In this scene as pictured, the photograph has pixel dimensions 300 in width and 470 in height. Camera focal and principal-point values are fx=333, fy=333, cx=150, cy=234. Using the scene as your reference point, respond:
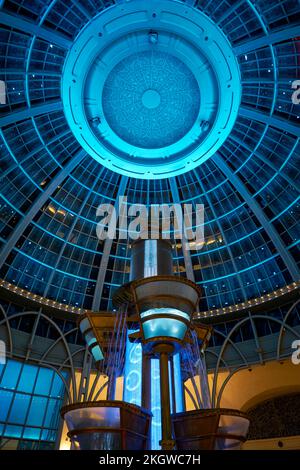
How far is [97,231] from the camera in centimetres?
3083

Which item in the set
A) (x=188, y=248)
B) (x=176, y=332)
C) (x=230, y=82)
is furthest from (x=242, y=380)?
(x=230, y=82)


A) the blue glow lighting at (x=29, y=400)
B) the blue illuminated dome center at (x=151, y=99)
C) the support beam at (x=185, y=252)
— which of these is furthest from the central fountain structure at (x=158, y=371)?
the blue glow lighting at (x=29, y=400)

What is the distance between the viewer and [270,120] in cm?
2261

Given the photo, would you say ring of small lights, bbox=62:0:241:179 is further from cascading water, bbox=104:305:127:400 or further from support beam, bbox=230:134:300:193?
cascading water, bbox=104:305:127:400

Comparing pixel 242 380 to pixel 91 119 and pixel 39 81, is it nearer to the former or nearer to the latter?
pixel 91 119

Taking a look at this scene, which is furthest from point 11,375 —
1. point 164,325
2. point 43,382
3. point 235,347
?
point 164,325

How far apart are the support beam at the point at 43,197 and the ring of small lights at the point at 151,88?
8.71 feet

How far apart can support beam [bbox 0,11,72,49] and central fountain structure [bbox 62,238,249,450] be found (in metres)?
13.7

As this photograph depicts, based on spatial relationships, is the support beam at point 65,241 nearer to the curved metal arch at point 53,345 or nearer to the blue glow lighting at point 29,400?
the curved metal arch at point 53,345

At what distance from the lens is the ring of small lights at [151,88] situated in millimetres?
19016

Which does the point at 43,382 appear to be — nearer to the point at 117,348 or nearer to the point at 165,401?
the point at 117,348

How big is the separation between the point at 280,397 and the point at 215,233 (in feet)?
46.2

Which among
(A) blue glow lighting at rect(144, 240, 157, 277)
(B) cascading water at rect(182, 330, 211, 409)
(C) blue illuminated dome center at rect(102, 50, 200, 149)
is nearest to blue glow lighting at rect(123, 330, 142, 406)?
(B) cascading water at rect(182, 330, 211, 409)

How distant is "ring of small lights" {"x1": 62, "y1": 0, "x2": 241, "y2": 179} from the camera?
749 inches
